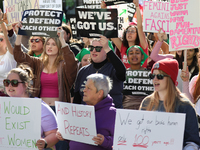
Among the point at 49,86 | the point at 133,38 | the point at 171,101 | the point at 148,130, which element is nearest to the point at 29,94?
the point at 49,86

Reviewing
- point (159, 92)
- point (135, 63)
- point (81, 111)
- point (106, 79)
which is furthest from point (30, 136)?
point (135, 63)

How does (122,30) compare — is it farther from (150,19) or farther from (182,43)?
(182,43)

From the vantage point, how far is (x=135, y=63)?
6.01 metres

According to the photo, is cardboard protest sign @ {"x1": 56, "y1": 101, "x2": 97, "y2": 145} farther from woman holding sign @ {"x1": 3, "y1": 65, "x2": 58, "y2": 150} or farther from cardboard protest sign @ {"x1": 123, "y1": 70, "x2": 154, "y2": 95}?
cardboard protest sign @ {"x1": 123, "y1": 70, "x2": 154, "y2": 95}

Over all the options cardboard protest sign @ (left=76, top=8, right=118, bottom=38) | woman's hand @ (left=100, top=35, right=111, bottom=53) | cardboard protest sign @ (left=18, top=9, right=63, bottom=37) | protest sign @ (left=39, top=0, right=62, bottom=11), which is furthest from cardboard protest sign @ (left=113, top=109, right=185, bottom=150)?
protest sign @ (left=39, top=0, right=62, bottom=11)

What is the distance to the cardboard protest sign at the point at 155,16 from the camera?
21.1ft

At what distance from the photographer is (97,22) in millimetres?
5734

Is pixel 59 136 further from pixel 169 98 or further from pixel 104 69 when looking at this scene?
pixel 104 69

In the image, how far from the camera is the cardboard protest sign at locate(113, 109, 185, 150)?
11.5 ft

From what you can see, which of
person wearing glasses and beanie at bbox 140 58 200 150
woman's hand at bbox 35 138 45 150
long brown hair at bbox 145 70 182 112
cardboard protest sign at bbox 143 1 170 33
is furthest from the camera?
cardboard protest sign at bbox 143 1 170 33

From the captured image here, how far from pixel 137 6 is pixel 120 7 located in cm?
60

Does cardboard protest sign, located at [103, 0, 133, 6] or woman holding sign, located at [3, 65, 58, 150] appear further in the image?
cardboard protest sign, located at [103, 0, 133, 6]

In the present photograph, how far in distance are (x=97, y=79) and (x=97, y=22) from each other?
160 cm

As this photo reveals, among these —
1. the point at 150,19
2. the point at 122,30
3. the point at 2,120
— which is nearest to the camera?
the point at 2,120
